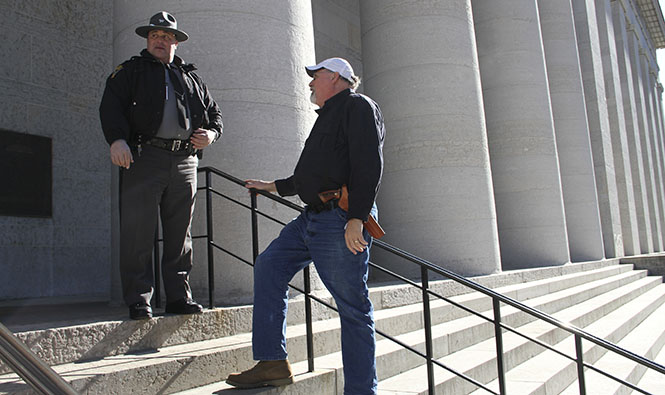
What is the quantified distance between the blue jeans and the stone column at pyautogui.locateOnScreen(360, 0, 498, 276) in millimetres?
5728

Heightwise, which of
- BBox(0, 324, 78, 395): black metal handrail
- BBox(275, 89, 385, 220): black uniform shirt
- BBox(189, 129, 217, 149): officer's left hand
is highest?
BBox(189, 129, 217, 149): officer's left hand

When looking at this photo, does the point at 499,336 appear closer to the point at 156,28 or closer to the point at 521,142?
the point at 156,28

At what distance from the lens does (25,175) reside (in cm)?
674

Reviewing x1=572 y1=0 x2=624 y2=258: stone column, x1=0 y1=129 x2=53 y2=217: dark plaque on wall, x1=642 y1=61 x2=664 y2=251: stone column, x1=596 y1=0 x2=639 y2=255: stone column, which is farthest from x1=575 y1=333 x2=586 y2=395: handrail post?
x1=642 y1=61 x2=664 y2=251: stone column

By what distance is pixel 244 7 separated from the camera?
533 cm

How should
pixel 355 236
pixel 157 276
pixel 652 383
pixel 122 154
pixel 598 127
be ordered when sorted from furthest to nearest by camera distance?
1. pixel 598 127
2. pixel 652 383
3. pixel 157 276
4. pixel 122 154
5. pixel 355 236

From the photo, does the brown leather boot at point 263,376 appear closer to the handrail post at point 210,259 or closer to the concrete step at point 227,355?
the concrete step at point 227,355

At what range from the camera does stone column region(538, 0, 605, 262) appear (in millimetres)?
16281

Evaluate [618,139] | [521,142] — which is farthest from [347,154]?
[618,139]

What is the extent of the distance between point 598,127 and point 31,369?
21.5 meters

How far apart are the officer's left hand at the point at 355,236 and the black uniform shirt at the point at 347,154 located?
0.12 ft

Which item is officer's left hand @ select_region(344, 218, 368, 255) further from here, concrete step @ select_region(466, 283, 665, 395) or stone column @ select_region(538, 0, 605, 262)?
stone column @ select_region(538, 0, 605, 262)

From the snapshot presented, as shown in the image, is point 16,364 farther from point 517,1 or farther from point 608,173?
point 608,173

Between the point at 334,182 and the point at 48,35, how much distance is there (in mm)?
5619
